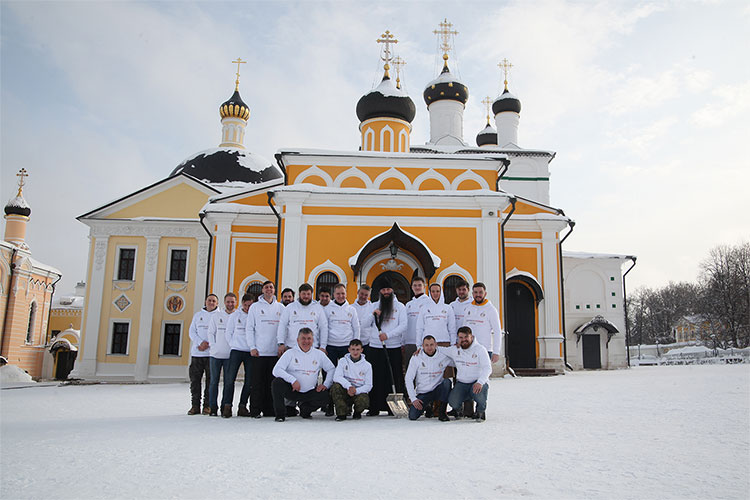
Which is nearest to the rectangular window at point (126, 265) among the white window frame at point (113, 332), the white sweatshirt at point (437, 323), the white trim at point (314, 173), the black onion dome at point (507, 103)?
the white window frame at point (113, 332)

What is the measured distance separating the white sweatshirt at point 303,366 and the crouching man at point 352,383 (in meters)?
0.20

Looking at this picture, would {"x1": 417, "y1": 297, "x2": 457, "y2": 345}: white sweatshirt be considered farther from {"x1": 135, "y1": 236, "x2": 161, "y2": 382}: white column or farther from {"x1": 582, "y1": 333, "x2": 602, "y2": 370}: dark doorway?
{"x1": 582, "y1": 333, "x2": 602, "y2": 370}: dark doorway

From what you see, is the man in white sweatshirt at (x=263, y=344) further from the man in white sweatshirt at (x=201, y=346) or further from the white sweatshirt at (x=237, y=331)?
the man in white sweatshirt at (x=201, y=346)

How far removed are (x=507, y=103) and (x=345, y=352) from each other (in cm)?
2155

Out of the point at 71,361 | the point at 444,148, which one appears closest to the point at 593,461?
the point at 444,148

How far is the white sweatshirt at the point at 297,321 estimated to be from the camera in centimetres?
673

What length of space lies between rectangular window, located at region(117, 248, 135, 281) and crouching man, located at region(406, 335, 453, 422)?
46.6 ft

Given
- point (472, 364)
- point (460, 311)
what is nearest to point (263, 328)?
point (460, 311)

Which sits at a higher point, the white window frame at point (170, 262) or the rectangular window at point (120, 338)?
the white window frame at point (170, 262)

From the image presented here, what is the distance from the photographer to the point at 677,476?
3.43 m

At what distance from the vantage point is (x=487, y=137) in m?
28.3

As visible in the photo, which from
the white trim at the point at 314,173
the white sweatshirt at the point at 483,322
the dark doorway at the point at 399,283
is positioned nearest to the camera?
the white sweatshirt at the point at 483,322

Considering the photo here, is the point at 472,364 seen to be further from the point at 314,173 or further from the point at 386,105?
the point at 386,105

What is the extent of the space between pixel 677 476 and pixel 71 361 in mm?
30742
